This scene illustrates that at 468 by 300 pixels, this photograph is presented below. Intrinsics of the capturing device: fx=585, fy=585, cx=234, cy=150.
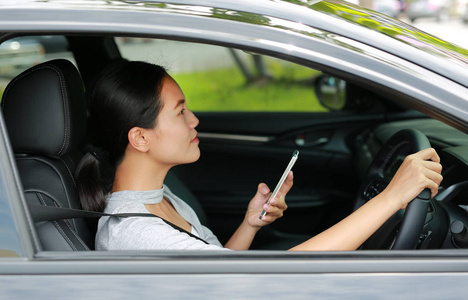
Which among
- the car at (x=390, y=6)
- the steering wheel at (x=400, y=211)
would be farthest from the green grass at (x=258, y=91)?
the car at (x=390, y=6)

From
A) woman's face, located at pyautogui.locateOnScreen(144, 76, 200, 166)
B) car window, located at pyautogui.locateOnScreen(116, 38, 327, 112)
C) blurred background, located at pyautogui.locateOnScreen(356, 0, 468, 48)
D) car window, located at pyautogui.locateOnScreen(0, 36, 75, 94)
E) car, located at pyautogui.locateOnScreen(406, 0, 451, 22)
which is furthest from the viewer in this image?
car, located at pyautogui.locateOnScreen(406, 0, 451, 22)

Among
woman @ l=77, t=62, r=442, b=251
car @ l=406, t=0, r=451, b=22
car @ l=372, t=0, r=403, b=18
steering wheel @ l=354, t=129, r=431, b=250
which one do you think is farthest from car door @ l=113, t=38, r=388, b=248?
car @ l=406, t=0, r=451, b=22

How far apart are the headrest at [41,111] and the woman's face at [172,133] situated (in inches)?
9.6

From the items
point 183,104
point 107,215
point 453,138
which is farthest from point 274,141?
point 107,215

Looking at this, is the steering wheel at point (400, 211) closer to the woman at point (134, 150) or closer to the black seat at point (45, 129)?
the woman at point (134, 150)

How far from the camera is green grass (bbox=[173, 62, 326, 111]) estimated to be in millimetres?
6879

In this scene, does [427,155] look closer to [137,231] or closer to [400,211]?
[400,211]

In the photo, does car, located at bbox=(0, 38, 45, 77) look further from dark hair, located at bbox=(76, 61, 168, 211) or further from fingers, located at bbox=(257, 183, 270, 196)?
fingers, located at bbox=(257, 183, 270, 196)

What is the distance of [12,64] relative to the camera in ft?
14.7

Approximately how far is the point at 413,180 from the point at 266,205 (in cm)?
56

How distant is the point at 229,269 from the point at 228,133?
2.35 m

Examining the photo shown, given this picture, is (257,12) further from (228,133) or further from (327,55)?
(228,133)

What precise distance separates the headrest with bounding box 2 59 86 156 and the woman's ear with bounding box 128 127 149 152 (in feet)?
0.54

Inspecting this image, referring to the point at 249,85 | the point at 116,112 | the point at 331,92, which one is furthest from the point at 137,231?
the point at 249,85
